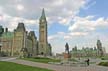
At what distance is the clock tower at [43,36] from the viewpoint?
16025 centimetres

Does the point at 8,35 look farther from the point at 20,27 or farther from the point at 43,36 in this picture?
the point at 43,36

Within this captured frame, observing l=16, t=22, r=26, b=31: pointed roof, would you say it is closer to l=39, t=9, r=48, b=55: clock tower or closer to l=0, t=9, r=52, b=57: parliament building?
l=0, t=9, r=52, b=57: parliament building

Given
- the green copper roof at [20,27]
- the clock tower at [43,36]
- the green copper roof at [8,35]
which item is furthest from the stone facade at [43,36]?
the green copper roof at [8,35]

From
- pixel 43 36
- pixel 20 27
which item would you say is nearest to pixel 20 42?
pixel 20 27

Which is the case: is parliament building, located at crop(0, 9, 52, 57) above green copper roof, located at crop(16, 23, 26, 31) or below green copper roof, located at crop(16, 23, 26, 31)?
below

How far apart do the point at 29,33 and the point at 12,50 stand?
23.9 metres

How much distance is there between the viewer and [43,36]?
16400cm

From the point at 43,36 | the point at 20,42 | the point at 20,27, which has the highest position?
the point at 20,27

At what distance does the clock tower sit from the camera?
16025 cm

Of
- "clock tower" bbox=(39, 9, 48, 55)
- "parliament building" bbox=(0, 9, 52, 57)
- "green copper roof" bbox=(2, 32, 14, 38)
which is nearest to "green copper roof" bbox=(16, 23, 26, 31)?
"parliament building" bbox=(0, 9, 52, 57)

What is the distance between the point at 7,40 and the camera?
13975 centimetres

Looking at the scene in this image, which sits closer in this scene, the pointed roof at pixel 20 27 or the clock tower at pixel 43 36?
the pointed roof at pixel 20 27

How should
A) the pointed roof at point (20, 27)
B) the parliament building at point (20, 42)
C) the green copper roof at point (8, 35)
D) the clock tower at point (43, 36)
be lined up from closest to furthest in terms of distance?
1. the parliament building at point (20, 42)
2. the pointed roof at point (20, 27)
3. the green copper roof at point (8, 35)
4. the clock tower at point (43, 36)

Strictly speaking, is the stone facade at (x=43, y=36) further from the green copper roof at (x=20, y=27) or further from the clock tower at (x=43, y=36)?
the green copper roof at (x=20, y=27)
